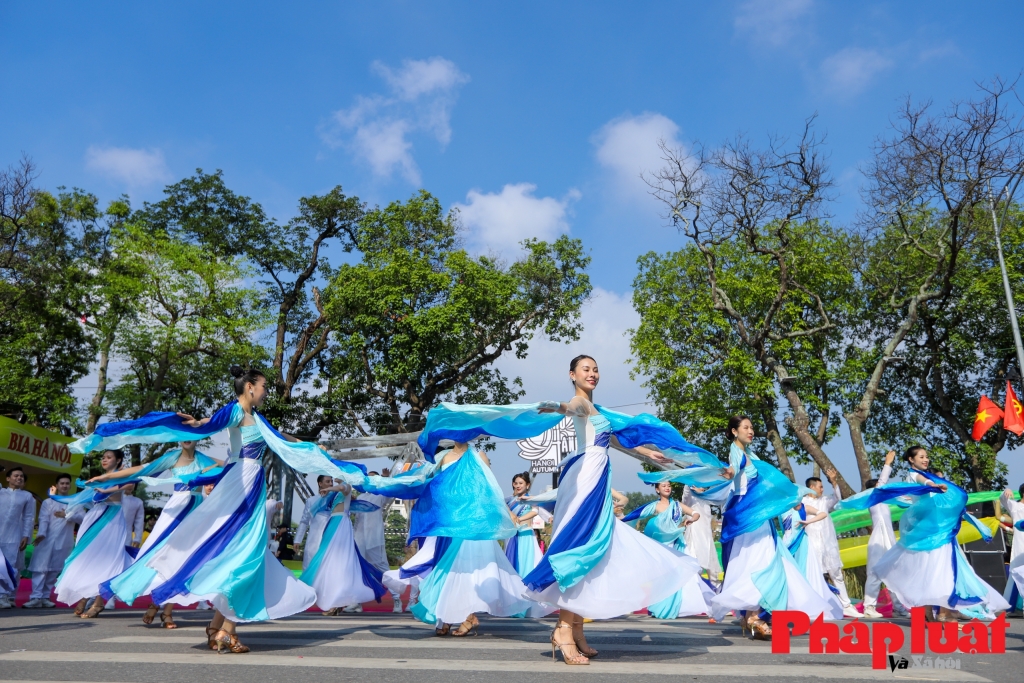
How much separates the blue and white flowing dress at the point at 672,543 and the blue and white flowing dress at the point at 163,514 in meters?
4.07

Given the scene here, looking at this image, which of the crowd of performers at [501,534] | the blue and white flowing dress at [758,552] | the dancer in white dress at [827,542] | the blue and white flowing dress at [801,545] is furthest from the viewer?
the dancer in white dress at [827,542]

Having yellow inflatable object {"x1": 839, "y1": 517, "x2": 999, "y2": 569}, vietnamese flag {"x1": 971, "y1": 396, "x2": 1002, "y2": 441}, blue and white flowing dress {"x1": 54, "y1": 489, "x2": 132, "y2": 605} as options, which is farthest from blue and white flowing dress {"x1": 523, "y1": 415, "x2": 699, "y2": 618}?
vietnamese flag {"x1": 971, "y1": 396, "x2": 1002, "y2": 441}

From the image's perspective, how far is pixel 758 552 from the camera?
670 cm

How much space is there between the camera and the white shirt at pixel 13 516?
11.2m

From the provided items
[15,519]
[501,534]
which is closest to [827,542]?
[501,534]

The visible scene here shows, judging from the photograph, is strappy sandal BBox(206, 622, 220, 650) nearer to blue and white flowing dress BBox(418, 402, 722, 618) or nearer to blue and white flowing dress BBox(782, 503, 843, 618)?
blue and white flowing dress BBox(418, 402, 722, 618)

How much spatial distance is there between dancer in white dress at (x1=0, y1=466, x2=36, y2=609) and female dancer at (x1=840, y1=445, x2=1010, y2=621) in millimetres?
10296

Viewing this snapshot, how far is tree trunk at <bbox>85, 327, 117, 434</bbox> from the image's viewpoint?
79.6ft

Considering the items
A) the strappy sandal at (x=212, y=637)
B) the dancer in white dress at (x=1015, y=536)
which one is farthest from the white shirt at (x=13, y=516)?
the dancer in white dress at (x=1015, y=536)

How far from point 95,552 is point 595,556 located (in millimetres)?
6498

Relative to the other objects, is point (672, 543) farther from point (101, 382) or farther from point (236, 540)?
Answer: point (101, 382)

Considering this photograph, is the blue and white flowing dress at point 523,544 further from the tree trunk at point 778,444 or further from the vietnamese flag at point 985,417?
the tree trunk at point 778,444

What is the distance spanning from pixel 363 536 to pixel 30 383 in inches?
622

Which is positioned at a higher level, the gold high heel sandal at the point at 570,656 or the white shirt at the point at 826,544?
Result: the white shirt at the point at 826,544
